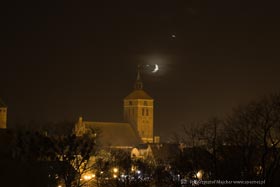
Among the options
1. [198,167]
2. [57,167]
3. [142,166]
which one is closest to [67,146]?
[57,167]

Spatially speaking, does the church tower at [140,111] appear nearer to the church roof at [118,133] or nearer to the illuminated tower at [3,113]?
the church roof at [118,133]

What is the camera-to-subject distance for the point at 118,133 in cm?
16800

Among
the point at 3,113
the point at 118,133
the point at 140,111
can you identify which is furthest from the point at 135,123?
the point at 3,113

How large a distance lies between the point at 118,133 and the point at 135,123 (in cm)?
1120

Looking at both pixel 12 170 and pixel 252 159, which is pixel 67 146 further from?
pixel 252 159

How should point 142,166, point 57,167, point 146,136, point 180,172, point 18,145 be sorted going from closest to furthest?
point 57,167, point 180,172, point 18,145, point 142,166, point 146,136

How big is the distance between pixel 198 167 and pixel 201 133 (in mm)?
4038

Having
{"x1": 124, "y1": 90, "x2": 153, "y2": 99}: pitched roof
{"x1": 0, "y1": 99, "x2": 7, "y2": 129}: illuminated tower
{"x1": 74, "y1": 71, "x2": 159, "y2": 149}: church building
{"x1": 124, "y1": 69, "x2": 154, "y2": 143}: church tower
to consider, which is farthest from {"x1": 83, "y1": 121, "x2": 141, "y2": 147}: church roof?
{"x1": 0, "y1": 99, "x2": 7, "y2": 129}: illuminated tower

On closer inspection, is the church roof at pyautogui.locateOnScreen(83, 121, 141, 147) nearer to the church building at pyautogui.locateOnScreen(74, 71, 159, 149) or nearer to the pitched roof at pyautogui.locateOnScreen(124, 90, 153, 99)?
the church building at pyautogui.locateOnScreen(74, 71, 159, 149)

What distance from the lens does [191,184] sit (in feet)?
162

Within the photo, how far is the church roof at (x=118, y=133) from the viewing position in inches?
6347

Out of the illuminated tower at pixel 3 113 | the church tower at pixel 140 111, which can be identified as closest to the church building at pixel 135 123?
the church tower at pixel 140 111

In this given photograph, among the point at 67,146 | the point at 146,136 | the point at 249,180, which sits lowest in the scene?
the point at 249,180

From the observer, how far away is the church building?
166375 mm
